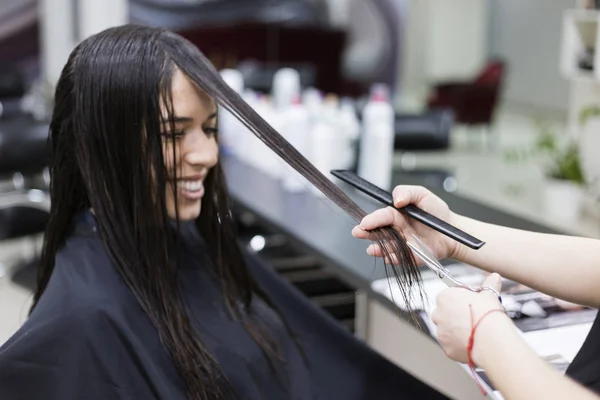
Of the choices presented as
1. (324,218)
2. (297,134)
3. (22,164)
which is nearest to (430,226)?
(324,218)

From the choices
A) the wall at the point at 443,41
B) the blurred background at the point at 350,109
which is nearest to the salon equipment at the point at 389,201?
the blurred background at the point at 350,109

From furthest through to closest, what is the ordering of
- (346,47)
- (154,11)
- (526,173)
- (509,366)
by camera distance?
Result: 1. (346,47)
2. (526,173)
3. (154,11)
4. (509,366)

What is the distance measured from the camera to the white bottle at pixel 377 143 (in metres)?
2.25

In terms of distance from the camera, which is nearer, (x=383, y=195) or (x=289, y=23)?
(x=383, y=195)

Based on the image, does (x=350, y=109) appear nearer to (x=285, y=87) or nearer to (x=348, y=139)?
(x=348, y=139)

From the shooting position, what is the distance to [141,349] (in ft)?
3.77

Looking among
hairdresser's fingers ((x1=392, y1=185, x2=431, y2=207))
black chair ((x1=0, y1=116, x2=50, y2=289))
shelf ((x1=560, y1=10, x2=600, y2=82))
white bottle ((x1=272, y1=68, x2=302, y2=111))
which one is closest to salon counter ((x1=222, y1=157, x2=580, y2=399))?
hairdresser's fingers ((x1=392, y1=185, x2=431, y2=207))

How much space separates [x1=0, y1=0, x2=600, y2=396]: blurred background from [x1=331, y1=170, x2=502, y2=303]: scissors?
0.53 metres

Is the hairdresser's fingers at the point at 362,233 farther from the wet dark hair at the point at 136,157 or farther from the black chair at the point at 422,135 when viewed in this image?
the black chair at the point at 422,135

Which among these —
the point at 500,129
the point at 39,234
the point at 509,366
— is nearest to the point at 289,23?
the point at 500,129

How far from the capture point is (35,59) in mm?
5965

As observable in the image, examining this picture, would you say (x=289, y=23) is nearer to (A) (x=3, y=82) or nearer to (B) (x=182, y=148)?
(A) (x=3, y=82)

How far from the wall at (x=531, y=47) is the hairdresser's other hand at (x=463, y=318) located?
8.04 metres

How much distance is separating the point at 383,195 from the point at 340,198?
0.06 meters
